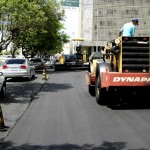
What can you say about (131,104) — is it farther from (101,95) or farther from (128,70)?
(128,70)

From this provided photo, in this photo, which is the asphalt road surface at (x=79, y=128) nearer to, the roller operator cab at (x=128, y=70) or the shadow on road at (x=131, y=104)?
the shadow on road at (x=131, y=104)

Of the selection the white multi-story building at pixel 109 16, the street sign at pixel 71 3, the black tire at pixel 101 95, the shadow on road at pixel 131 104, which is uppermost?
the white multi-story building at pixel 109 16

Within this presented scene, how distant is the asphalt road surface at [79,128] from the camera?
7531 mm

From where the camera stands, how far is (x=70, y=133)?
856 centimetres

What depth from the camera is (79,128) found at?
9.10m

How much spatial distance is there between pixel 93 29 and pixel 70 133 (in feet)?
334

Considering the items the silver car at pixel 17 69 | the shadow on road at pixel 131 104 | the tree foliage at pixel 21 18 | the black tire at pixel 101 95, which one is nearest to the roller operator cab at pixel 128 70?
the black tire at pixel 101 95

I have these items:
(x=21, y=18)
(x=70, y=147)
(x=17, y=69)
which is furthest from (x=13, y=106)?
(x=21, y=18)

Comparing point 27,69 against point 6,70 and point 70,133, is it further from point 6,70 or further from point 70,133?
point 70,133

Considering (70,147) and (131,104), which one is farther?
(131,104)

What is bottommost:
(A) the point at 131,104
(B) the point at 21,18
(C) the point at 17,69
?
(A) the point at 131,104

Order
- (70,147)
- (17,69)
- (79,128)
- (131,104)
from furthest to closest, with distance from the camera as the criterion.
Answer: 1. (17,69)
2. (131,104)
3. (79,128)
4. (70,147)

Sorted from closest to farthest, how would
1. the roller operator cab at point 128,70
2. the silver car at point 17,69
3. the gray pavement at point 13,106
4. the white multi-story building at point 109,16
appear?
the gray pavement at point 13,106 → the roller operator cab at point 128,70 → the silver car at point 17,69 → the white multi-story building at point 109,16

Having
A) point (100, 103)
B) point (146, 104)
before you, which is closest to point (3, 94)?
point (100, 103)
